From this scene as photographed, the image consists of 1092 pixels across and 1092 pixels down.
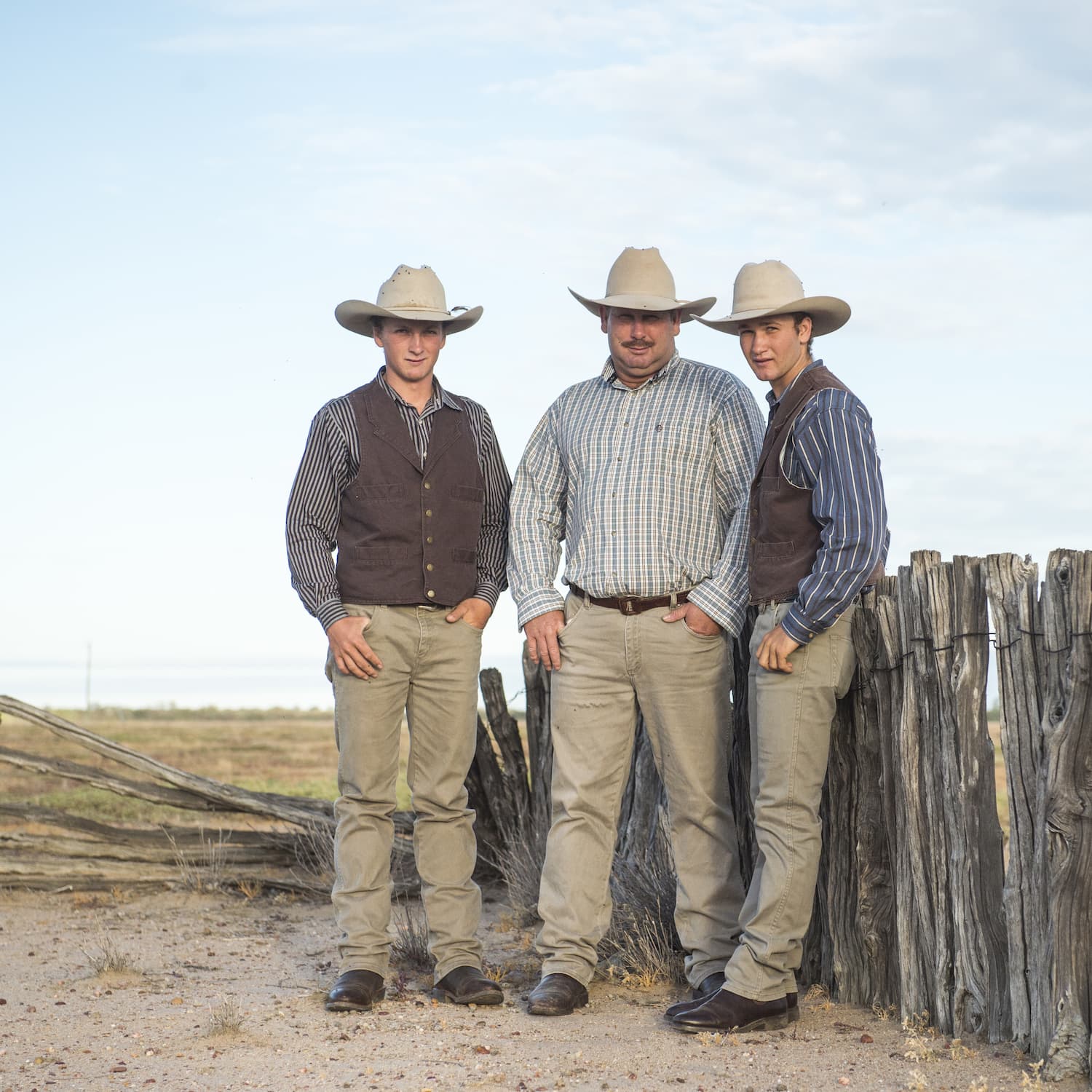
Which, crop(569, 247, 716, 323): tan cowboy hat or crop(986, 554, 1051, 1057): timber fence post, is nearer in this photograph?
crop(986, 554, 1051, 1057): timber fence post

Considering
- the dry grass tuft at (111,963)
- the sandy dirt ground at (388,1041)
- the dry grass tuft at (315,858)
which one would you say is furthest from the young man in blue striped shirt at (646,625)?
the dry grass tuft at (315,858)

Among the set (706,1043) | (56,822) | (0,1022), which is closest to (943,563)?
(706,1043)

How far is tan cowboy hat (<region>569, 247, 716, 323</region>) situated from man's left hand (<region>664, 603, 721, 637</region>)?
1119 mm

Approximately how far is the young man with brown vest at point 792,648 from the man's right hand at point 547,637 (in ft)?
2.47

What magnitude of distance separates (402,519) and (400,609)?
0.34 metres

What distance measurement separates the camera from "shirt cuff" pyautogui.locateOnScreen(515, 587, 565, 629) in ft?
15.4

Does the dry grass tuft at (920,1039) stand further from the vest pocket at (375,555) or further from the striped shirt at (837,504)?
the vest pocket at (375,555)

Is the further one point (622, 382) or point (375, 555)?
point (622, 382)

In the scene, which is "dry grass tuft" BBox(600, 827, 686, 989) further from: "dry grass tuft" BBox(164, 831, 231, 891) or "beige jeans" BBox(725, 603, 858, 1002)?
"dry grass tuft" BBox(164, 831, 231, 891)

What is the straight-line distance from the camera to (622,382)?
4809 millimetres

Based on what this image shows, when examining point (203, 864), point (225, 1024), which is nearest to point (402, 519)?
point (225, 1024)

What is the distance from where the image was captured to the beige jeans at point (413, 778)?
4656 millimetres

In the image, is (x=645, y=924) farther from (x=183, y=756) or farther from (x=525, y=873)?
(x=183, y=756)

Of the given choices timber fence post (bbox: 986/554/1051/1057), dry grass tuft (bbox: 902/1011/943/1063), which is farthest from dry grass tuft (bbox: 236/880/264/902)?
timber fence post (bbox: 986/554/1051/1057)
